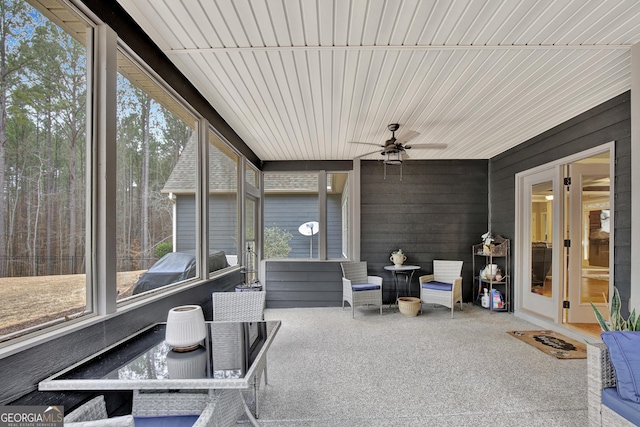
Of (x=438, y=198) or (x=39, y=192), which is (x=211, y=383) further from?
(x=438, y=198)

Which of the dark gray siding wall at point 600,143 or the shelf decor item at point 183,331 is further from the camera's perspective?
the dark gray siding wall at point 600,143

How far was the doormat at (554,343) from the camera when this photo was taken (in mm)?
3432

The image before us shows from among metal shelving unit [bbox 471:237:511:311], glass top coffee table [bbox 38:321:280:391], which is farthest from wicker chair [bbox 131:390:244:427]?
metal shelving unit [bbox 471:237:511:311]

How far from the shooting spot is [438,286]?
5.27m

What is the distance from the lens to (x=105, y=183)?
1780mm

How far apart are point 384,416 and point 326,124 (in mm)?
3131

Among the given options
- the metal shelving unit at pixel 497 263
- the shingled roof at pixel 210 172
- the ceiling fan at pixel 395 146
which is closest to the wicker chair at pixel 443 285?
the metal shelving unit at pixel 497 263

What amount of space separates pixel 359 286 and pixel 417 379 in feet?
7.67

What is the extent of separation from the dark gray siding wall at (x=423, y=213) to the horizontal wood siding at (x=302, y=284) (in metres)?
0.75

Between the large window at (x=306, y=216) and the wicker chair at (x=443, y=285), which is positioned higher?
the large window at (x=306, y=216)

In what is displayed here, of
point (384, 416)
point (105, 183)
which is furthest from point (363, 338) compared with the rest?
point (105, 183)

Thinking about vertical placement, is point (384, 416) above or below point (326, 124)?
below

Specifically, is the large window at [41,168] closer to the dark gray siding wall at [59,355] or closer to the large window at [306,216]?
the dark gray siding wall at [59,355]

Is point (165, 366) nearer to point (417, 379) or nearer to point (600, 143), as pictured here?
point (417, 379)
